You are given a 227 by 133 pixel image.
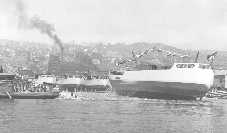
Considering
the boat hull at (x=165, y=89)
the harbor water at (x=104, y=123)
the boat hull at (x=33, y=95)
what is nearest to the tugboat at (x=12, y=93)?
the boat hull at (x=33, y=95)

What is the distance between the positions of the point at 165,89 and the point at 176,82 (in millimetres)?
4872

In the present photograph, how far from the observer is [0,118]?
66.7 meters

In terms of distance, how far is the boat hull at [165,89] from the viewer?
13488 centimetres

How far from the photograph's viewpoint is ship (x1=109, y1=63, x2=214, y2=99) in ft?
442

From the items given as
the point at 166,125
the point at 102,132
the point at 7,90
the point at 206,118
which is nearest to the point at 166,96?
the point at 7,90

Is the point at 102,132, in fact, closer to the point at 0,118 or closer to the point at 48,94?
the point at 0,118

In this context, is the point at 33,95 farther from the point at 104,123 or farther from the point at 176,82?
the point at 104,123

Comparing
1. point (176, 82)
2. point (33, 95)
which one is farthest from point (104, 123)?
point (176, 82)

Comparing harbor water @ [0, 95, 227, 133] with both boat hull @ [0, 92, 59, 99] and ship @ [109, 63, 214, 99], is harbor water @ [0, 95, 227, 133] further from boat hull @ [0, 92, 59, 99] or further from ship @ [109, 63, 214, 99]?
ship @ [109, 63, 214, 99]

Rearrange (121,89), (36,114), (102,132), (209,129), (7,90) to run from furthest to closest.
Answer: (121,89)
(7,90)
(36,114)
(209,129)
(102,132)

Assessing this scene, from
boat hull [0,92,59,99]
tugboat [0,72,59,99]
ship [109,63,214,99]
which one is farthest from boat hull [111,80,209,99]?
boat hull [0,92,59,99]

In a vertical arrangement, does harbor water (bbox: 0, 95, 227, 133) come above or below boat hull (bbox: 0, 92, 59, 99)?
above

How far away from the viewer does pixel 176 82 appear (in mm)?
137750

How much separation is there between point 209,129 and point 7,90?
2890 inches
